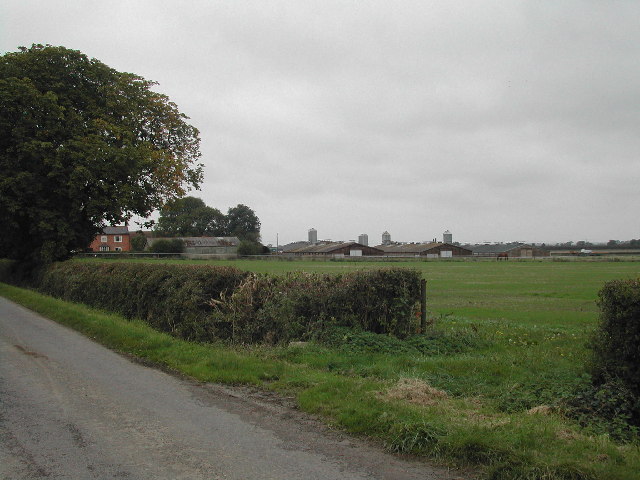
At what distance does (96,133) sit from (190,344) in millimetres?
21478

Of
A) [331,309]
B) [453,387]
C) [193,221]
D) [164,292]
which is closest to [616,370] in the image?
[453,387]

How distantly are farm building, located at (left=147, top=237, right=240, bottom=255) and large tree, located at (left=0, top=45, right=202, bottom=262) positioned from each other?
202 ft

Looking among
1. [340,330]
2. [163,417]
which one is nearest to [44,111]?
[340,330]

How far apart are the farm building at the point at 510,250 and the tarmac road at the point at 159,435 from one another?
10564cm

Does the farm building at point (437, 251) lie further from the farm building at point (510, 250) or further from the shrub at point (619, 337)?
the shrub at point (619, 337)

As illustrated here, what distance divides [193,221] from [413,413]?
128 meters

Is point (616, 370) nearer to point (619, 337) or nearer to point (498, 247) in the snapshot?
point (619, 337)

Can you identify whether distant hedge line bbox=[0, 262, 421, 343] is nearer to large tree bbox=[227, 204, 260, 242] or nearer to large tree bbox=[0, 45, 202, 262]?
large tree bbox=[0, 45, 202, 262]

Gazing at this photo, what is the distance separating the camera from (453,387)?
7.23 meters

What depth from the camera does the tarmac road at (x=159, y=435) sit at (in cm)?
471

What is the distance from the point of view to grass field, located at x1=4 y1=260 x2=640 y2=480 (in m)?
4.78

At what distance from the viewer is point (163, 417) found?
6.29 meters

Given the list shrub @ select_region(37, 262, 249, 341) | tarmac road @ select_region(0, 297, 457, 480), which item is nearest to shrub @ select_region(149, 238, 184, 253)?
shrub @ select_region(37, 262, 249, 341)

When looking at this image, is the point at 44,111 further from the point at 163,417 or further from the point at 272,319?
the point at 163,417
